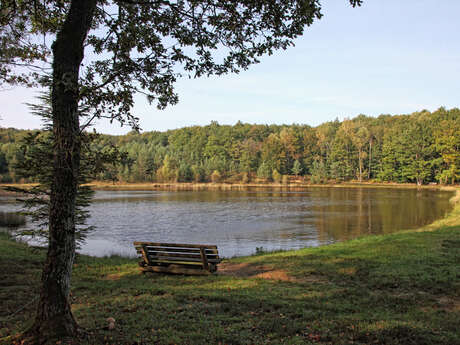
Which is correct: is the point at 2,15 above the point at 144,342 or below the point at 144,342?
above

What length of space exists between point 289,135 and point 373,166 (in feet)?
93.8

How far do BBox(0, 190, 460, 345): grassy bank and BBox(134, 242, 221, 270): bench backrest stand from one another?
45 centimetres

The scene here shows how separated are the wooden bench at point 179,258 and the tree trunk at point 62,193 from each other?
184 inches

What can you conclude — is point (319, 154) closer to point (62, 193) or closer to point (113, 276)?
point (113, 276)

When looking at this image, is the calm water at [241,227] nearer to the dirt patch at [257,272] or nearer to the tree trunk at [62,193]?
the dirt patch at [257,272]

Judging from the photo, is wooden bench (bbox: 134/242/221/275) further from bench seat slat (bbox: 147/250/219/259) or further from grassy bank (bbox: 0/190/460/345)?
grassy bank (bbox: 0/190/460/345)

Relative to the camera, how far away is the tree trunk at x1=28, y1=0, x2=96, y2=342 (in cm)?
431

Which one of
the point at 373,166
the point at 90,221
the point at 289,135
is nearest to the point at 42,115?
the point at 90,221

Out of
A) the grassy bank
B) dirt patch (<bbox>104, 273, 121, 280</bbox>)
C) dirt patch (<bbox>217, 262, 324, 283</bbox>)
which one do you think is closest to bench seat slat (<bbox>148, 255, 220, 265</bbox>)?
the grassy bank

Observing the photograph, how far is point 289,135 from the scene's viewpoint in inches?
4368

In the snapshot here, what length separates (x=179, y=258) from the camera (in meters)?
9.13

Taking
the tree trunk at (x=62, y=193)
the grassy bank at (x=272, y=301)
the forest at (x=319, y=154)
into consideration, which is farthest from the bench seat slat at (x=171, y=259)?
the forest at (x=319, y=154)

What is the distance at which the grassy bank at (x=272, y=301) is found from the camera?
4668mm

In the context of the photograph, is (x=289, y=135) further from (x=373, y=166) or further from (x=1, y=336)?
(x=1, y=336)
